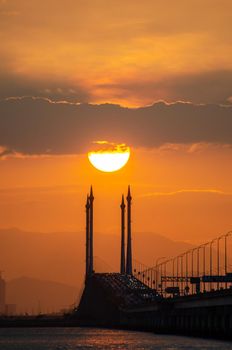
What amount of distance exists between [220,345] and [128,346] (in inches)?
881

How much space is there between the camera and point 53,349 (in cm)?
18938

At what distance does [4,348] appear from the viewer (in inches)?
7756

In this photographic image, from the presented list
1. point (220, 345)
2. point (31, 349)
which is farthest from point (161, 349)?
point (31, 349)

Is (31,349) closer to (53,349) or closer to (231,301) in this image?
(53,349)

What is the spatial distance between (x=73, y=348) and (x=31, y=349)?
628cm

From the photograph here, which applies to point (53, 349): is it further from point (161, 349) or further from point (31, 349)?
point (161, 349)

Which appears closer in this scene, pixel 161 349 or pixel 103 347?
pixel 161 349

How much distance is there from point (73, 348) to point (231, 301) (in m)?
24.9

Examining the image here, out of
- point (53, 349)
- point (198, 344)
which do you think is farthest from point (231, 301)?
point (53, 349)

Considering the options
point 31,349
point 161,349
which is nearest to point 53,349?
point 31,349

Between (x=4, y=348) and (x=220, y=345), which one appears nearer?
(x=220, y=345)

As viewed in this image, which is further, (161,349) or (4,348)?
(4,348)

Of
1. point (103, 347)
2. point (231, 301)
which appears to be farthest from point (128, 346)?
point (231, 301)

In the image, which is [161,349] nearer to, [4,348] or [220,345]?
[220,345]
